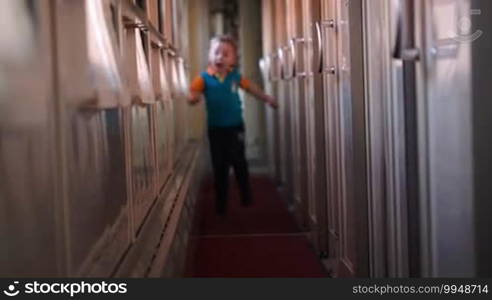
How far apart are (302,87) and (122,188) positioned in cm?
227

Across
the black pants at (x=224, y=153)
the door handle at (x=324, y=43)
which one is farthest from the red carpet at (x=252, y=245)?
the door handle at (x=324, y=43)

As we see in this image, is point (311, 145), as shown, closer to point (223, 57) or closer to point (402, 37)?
point (223, 57)

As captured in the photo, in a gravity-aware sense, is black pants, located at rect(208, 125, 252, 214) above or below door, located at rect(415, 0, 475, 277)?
below

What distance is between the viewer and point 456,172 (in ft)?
5.41

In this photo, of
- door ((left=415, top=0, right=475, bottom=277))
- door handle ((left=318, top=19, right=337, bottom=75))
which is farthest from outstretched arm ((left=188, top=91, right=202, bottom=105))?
door ((left=415, top=0, right=475, bottom=277))

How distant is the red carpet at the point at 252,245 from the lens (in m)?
3.69

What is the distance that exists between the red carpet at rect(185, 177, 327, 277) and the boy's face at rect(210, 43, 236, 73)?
113 centimetres

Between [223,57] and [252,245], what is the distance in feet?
5.17

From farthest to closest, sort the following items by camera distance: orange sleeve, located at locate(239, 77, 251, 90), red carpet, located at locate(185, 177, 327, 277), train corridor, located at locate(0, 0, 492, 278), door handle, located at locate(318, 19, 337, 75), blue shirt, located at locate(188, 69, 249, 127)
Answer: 1. orange sleeve, located at locate(239, 77, 251, 90)
2. blue shirt, located at locate(188, 69, 249, 127)
3. red carpet, located at locate(185, 177, 327, 277)
4. door handle, located at locate(318, 19, 337, 75)
5. train corridor, located at locate(0, 0, 492, 278)

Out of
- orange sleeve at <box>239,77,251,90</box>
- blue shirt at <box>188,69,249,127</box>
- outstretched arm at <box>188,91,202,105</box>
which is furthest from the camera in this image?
orange sleeve at <box>239,77,251,90</box>

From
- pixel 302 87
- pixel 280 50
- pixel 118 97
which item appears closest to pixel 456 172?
pixel 118 97

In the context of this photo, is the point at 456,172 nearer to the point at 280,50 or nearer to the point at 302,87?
the point at 302,87

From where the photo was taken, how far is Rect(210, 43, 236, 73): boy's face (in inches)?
209

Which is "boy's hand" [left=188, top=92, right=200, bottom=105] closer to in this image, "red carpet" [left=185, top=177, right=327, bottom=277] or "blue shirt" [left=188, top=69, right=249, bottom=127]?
"blue shirt" [left=188, top=69, right=249, bottom=127]
